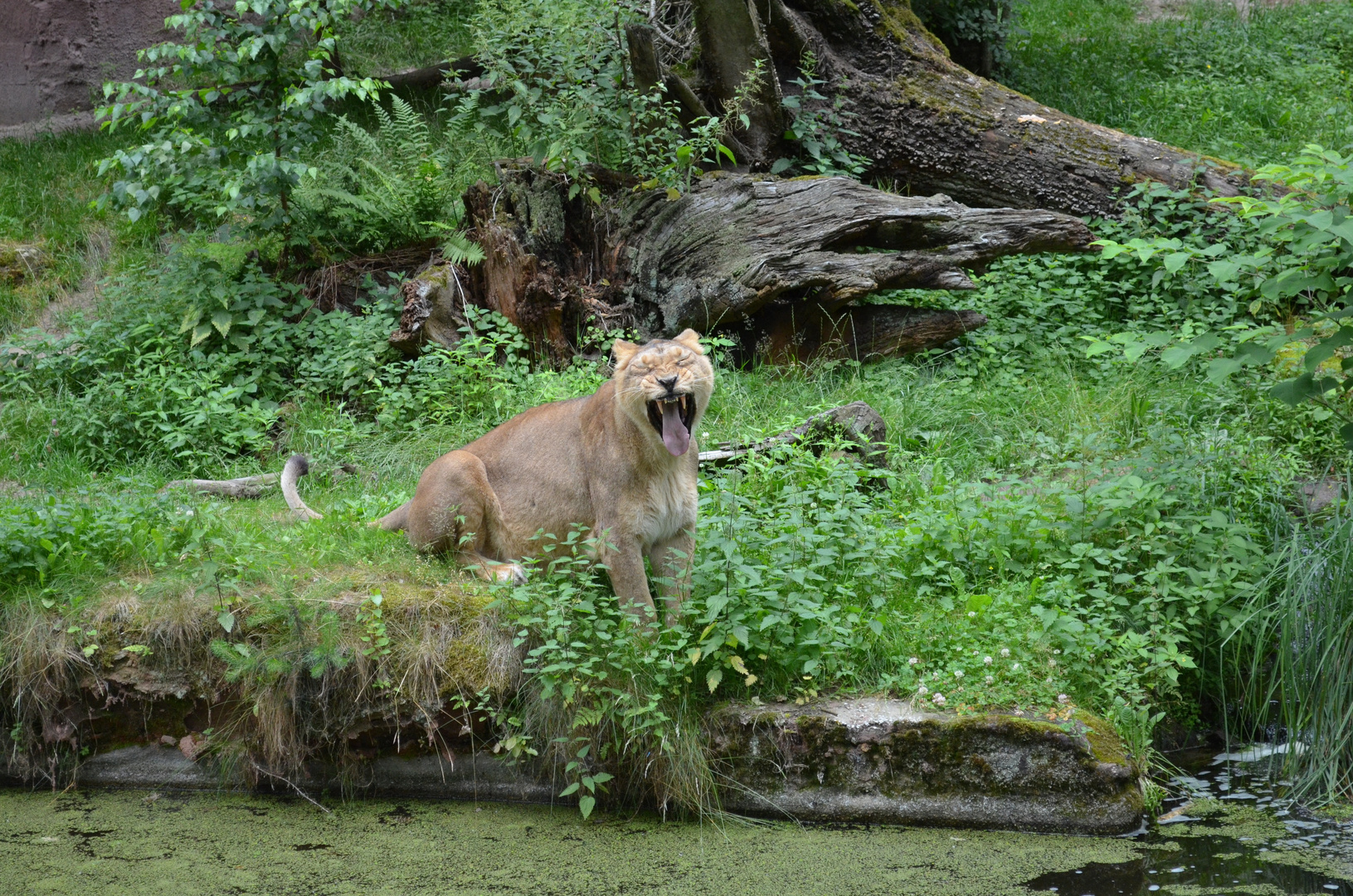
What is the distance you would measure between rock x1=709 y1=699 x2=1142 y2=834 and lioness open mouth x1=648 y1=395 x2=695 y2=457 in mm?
1250

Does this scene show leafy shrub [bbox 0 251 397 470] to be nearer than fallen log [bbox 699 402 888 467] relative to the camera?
No

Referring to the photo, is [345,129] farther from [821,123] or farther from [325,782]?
[325,782]

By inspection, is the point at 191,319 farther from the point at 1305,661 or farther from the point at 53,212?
the point at 1305,661

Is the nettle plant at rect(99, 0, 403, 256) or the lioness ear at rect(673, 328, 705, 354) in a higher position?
the nettle plant at rect(99, 0, 403, 256)

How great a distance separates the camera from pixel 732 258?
8.77m

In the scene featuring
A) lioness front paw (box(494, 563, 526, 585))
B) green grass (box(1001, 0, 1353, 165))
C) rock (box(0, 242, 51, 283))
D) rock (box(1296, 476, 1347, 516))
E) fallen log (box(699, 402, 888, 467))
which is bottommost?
lioness front paw (box(494, 563, 526, 585))

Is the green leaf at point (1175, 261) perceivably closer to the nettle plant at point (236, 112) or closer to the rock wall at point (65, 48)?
the nettle plant at point (236, 112)

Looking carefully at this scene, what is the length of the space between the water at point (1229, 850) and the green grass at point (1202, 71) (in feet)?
24.0

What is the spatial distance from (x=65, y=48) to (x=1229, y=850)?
15.3 meters

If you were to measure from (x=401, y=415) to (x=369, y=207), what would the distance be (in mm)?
2594

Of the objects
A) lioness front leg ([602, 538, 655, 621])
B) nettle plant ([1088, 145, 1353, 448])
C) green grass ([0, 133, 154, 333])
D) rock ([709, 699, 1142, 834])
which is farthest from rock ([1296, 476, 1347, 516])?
green grass ([0, 133, 154, 333])

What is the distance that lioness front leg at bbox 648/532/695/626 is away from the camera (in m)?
5.32

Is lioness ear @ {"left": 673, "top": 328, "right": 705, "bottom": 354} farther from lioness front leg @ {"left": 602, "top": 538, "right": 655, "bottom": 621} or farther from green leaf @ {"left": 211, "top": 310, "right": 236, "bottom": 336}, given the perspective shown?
green leaf @ {"left": 211, "top": 310, "right": 236, "bottom": 336}

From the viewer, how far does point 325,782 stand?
18.1ft
